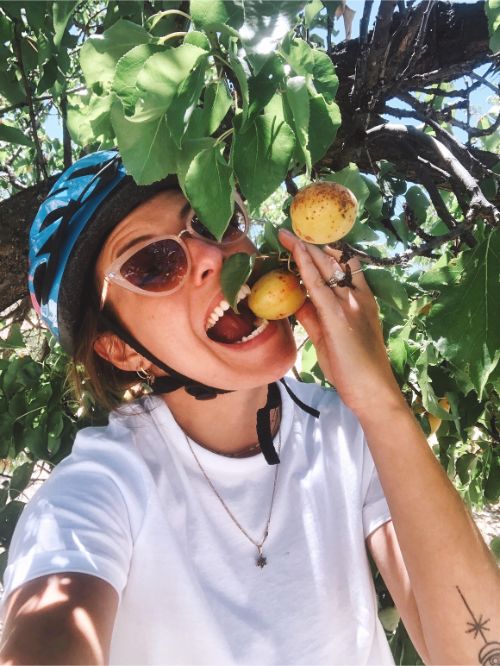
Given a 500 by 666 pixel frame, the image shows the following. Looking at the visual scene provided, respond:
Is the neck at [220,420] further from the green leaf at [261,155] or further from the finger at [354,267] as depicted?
the green leaf at [261,155]

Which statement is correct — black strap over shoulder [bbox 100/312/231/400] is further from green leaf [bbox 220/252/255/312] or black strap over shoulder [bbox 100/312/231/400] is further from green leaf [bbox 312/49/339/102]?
green leaf [bbox 312/49/339/102]

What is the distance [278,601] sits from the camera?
4.91 ft

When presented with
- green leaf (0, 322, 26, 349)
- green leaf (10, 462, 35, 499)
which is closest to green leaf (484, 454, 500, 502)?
green leaf (10, 462, 35, 499)

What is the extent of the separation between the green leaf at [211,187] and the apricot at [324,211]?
0.77 ft

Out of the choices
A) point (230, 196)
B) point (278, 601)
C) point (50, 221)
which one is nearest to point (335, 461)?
point (278, 601)

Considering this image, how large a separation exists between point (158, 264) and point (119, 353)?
434 millimetres

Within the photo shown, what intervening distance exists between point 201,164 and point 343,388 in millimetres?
775

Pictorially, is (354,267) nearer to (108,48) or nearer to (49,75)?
(108,48)

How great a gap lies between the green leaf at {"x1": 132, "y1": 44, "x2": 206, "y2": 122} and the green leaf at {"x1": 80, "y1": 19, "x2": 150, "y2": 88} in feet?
1.05

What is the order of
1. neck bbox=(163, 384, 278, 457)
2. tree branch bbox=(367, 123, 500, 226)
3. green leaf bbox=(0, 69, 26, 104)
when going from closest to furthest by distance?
tree branch bbox=(367, 123, 500, 226) < neck bbox=(163, 384, 278, 457) < green leaf bbox=(0, 69, 26, 104)

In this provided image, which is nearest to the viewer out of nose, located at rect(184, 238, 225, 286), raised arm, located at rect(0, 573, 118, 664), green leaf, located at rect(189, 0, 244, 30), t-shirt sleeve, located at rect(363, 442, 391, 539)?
green leaf, located at rect(189, 0, 244, 30)

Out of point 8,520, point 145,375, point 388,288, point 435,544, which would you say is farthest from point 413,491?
point 8,520

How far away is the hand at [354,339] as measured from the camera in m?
1.48

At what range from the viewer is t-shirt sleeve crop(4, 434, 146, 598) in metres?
1.21
